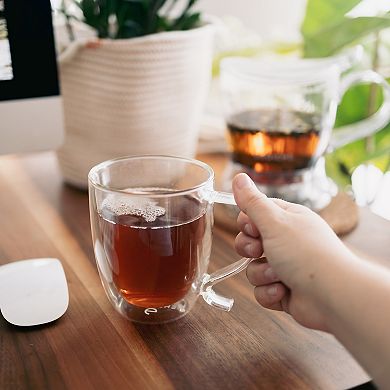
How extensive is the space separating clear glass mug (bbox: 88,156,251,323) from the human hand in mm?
23

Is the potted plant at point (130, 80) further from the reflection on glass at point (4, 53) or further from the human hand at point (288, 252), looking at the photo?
the human hand at point (288, 252)

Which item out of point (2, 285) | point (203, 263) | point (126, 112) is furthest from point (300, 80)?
point (2, 285)

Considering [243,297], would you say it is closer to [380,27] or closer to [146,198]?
[146,198]

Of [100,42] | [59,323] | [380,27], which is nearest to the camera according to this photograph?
[59,323]

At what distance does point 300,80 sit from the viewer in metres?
0.78

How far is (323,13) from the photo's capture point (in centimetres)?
105

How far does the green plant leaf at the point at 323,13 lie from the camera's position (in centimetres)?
103

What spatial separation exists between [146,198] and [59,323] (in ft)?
0.49

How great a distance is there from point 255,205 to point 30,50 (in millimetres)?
298

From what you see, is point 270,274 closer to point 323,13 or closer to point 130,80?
point 130,80

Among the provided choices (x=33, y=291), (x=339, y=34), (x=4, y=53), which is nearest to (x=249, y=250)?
(x=33, y=291)

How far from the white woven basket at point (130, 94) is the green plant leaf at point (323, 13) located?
28cm

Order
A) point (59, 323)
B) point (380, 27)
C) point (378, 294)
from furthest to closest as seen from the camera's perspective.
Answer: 1. point (380, 27)
2. point (59, 323)
3. point (378, 294)

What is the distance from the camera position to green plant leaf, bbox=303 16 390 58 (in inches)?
36.9
